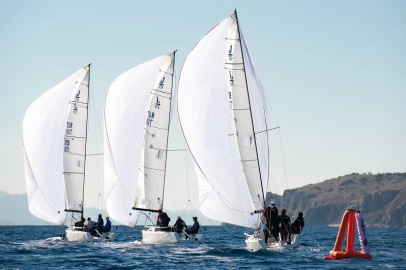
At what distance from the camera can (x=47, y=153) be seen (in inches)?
1702

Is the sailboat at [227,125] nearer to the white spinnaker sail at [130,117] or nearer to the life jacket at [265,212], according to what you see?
the life jacket at [265,212]

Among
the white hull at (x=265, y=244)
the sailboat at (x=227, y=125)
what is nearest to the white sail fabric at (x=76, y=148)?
the sailboat at (x=227, y=125)

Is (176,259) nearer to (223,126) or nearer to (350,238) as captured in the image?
(350,238)

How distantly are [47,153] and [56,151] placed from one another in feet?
1.96

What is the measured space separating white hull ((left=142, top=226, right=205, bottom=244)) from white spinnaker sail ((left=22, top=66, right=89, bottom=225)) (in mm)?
8867

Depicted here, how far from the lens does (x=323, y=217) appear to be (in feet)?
614

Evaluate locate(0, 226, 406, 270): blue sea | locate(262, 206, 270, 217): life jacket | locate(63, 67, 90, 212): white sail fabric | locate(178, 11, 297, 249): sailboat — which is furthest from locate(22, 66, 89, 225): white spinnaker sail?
Answer: locate(262, 206, 270, 217): life jacket

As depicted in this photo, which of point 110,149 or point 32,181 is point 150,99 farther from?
point 32,181

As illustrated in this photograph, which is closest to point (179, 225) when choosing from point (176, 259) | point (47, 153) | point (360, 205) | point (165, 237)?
point (165, 237)

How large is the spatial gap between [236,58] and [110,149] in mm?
11886

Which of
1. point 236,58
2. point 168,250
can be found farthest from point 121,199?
point 236,58

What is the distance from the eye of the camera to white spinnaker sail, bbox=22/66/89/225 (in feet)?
141

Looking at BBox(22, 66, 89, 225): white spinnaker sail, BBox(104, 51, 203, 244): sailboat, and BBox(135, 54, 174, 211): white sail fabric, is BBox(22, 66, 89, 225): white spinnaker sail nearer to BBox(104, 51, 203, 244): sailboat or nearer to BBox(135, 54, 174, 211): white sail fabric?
BBox(104, 51, 203, 244): sailboat

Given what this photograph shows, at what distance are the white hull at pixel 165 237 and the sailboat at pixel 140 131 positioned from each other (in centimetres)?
247
